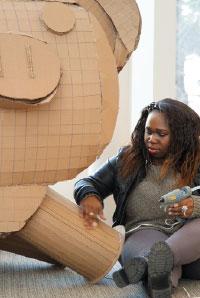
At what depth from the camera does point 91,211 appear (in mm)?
1132

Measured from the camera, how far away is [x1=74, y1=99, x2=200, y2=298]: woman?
3.82ft

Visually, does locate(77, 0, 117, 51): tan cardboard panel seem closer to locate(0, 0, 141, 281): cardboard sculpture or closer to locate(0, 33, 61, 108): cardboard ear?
locate(0, 0, 141, 281): cardboard sculpture

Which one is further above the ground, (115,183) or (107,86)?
(107,86)

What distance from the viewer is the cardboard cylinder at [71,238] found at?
107 cm

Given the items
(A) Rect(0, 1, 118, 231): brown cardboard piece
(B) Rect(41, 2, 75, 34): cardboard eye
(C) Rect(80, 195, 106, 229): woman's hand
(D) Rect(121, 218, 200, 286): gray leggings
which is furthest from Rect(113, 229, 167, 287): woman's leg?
(B) Rect(41, 2, 75, 34): cardboard eye

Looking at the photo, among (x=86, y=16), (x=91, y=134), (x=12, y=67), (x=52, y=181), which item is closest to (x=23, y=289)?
(x=52, y=181)

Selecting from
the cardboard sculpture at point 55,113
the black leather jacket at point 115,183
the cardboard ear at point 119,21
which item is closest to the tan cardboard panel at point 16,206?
the cardboard sculpture at point 55,113

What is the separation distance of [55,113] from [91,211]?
22 centimetres

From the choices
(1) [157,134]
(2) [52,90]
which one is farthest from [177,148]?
(2) [52,90]

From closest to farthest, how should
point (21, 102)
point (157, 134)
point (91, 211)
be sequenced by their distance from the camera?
point (21, 102) < point (91, 211) < point (157, 134)

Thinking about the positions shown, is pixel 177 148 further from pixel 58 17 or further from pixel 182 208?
pixel 58 17

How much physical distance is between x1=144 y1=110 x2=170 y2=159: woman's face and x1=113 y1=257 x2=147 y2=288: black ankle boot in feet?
0.91

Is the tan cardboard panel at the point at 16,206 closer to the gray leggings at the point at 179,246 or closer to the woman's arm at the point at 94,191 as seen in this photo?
the woman's arm at the point at 94,191

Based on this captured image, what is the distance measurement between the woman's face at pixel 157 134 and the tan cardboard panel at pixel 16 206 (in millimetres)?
314
